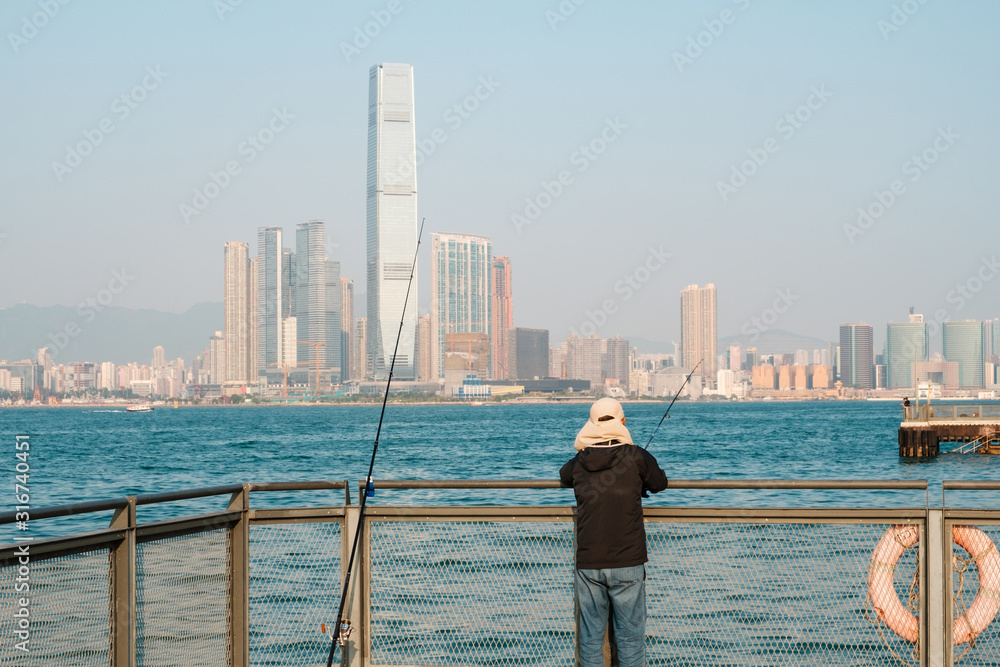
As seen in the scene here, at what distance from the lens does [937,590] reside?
190 inches

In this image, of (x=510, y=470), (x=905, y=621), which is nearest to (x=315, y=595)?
(x=905, y=621)

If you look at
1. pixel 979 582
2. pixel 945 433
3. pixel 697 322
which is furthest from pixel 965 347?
pixel 979 582

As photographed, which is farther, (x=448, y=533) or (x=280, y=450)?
(x=280, y=450)

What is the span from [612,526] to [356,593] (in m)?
1.51

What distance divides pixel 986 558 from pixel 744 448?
5324 cm

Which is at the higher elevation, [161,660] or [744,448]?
[161,660]

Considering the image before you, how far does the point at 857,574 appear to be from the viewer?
5.36m

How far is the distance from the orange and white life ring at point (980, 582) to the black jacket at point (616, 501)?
129 cm

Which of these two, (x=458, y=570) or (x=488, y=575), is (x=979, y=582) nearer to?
(x=488, y=575)

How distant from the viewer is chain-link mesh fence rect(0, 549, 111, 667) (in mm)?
3938

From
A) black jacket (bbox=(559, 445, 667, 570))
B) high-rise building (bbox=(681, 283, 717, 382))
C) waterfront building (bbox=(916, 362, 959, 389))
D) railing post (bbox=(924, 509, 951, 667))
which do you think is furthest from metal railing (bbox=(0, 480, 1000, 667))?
waterfront building (bbox=(916, 362, 959, 389))

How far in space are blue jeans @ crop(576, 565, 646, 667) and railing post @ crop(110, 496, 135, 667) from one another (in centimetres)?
199

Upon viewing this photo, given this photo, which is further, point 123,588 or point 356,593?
point 356,593

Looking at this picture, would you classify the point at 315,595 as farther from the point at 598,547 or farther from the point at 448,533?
the point at 598,547
